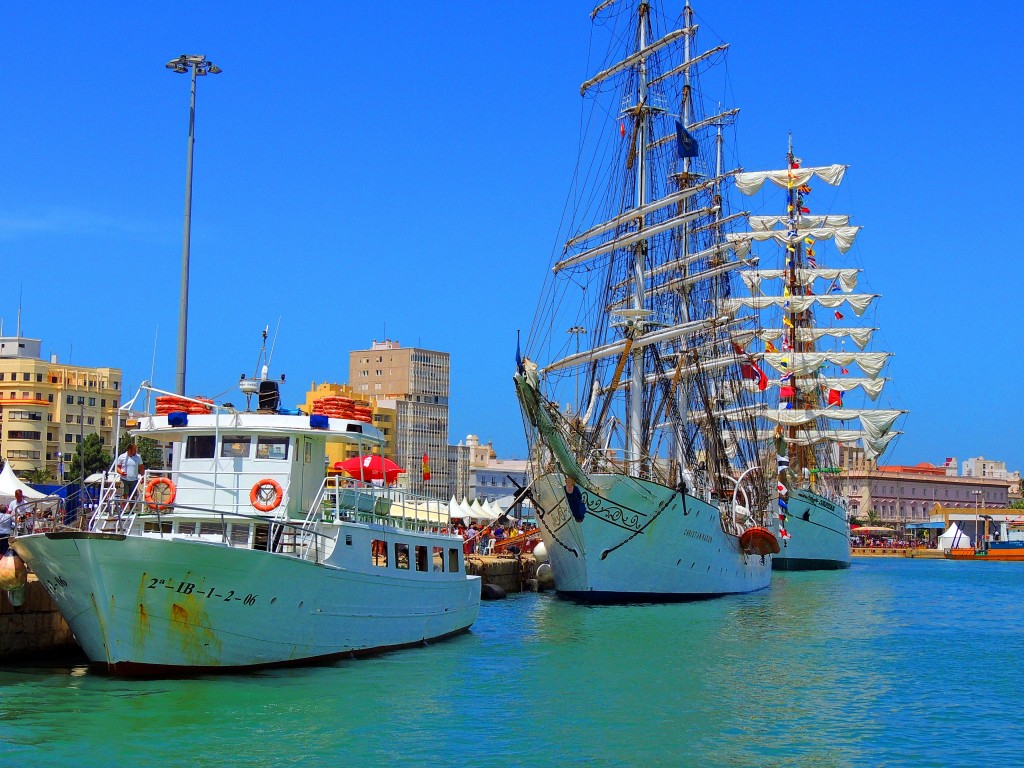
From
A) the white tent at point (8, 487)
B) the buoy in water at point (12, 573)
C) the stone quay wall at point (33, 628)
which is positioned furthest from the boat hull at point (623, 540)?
the buoy in water at point (12, 573)

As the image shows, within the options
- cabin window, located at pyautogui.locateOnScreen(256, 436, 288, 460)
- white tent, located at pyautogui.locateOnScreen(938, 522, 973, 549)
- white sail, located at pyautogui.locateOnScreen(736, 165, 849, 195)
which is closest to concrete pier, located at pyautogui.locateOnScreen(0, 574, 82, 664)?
cabin window, located at pyautogui.locateOnScreen(256, 436, 288, 460)

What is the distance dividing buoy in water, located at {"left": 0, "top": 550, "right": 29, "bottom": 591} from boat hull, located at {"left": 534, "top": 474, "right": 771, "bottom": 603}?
77.6ft

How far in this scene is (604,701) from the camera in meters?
23.7

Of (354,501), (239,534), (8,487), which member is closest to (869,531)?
(8,487)

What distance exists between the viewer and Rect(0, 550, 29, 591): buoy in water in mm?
23469

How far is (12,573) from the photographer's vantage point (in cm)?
2347

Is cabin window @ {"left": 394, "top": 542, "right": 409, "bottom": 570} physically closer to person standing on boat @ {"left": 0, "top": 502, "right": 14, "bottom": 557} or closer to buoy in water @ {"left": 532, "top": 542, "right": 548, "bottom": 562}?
person standing on boat @ {"left": 0, "top": 502, "right": 14, "bottom": 557}

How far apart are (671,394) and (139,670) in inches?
1280

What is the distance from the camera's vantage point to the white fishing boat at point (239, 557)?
22078mm

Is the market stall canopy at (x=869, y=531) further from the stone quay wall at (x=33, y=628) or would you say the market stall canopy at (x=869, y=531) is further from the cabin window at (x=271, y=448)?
the stone quay wall at (x=33, y=628)

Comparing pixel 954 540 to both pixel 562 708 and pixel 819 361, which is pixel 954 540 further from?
pixel 562 708

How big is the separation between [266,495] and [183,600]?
335cm

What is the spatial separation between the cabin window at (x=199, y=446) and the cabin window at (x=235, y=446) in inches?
10.6

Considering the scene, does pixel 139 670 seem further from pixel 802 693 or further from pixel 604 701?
pixel 802 693
